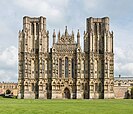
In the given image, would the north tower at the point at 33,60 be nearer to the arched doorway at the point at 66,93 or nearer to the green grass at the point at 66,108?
the arched doorway at the point at 66,93

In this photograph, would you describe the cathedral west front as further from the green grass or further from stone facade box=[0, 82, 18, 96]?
stone facade box=[0, 82, 18, 96]

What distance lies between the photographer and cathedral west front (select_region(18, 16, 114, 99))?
101250 mm

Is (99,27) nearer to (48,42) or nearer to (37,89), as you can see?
(48,42)

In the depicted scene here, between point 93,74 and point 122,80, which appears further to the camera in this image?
point 122,80

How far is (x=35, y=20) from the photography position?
4119 inches

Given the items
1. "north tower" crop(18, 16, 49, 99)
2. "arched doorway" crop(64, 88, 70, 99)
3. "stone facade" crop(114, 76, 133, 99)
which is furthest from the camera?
"stone facade" crop(114, 76, 133, 99)

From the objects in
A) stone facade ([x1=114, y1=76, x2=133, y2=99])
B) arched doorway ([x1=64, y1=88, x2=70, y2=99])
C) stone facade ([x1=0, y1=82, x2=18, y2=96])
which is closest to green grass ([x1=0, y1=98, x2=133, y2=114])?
arched doorway ([x1=64, y1=88, x2=70, y2=99])

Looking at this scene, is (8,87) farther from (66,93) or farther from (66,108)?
(66,108)

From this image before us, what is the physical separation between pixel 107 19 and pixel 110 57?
1070 cm

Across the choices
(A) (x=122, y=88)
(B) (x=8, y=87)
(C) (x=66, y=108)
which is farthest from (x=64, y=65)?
(B) (x=8, y=87)

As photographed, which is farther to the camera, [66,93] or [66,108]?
[66,93]

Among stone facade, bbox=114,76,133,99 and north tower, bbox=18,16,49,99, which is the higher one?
north tower, bbox=18,16,49,99

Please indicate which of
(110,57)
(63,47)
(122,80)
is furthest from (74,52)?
(122,80)

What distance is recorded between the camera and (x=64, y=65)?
335ft
